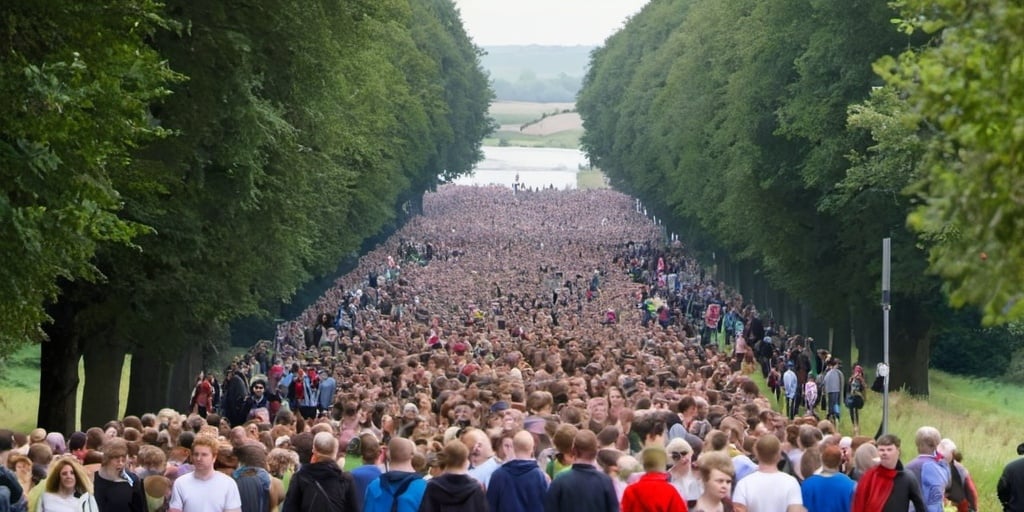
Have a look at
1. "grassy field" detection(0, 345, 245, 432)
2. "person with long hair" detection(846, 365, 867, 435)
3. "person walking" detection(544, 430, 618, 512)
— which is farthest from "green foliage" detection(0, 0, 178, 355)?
"grassy field" detection(0, 345, 245, 432)

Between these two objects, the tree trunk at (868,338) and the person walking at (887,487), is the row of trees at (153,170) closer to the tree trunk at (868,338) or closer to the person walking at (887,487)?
the person walking at (887,487)

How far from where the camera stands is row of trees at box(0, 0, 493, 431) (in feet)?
61.5

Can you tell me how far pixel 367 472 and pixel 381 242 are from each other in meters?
81.4

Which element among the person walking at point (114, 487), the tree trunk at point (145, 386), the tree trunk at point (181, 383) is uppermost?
the person walking at point (114, 487)

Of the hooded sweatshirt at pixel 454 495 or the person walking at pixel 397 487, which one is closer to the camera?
the hooded sweatshirt at pixel 454 495

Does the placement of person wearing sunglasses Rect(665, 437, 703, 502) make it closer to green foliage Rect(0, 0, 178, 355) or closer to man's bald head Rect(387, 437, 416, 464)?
man's bald head Rect(387, 437, 416, 464)

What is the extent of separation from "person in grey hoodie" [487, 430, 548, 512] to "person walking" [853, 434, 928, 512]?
6.64 ft

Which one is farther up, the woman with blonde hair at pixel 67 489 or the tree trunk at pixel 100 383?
the woman with blonde hair at pixel 67 489

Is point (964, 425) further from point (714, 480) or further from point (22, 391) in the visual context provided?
point (22, 391)

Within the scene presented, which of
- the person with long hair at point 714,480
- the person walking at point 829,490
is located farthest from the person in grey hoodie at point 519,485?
the person walking at point 829,490

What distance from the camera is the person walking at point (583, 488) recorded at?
536 inches

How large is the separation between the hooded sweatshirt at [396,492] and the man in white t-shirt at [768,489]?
197 cm

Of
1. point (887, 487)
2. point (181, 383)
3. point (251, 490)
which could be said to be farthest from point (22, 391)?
point (887, 487)

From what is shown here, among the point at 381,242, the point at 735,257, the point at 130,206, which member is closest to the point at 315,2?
the point at 130,206
